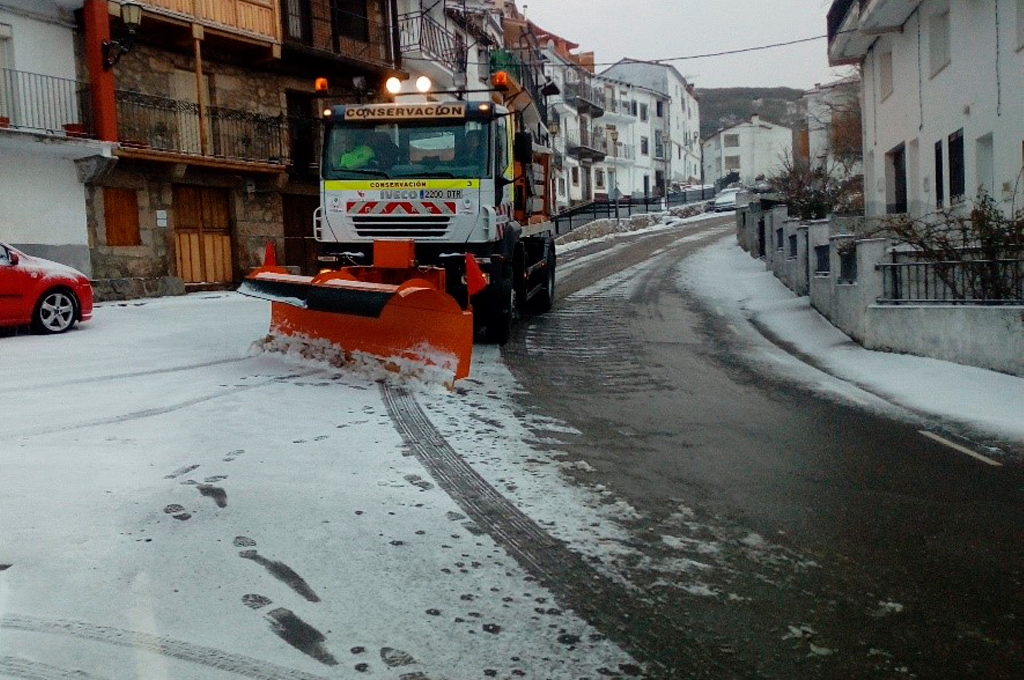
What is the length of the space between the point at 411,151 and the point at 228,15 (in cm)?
1344

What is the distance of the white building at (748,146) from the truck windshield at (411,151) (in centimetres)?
8025

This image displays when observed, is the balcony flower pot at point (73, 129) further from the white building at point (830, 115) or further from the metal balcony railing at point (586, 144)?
the metal balcony railing at point (586, 144)

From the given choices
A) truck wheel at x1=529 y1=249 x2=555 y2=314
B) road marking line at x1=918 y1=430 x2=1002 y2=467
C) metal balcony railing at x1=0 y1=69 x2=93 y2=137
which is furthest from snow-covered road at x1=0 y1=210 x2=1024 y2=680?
metal balcony railing at x1=0 y1=69 x2=93 y2=137

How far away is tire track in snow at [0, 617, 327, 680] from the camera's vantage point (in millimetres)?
3221

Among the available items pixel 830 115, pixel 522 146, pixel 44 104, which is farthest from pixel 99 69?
pixel 830 115

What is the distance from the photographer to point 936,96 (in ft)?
58.5

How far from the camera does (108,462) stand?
5762 mm

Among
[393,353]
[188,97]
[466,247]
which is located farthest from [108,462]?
[188,97]

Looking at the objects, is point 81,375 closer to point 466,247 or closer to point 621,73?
point 466,247

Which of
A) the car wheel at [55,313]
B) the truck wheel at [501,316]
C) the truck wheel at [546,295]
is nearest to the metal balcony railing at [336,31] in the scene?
the truck wheel at [546,295]

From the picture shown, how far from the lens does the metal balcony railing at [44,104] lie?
18.4m

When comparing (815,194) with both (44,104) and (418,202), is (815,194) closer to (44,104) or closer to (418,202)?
(418,202)

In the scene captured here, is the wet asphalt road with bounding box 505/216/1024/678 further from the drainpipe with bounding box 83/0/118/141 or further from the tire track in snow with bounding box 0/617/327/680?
the drainpipe with bounding box 83/0/118/141

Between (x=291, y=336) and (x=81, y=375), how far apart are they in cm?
215
